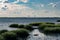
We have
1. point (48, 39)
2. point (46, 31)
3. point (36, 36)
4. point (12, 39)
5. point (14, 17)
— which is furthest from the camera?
point (14, 17)

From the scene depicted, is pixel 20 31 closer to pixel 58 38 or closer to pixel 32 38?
pixel 32 38

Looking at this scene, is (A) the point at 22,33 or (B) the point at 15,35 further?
(A) the point at 22,33

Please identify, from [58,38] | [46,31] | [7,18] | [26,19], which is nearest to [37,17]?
[26,19]

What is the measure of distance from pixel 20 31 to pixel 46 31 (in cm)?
198

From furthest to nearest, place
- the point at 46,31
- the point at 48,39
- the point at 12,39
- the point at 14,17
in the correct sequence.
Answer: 1. the point at 14,17
2. the point at 46,31
3. the point at 48,39
4. the point at 12,39

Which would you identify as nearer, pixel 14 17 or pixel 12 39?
pixel 12 39

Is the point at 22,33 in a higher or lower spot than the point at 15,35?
lower

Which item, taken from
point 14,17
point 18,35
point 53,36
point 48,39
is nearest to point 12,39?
point 18,35

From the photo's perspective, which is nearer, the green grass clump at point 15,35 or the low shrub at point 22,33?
the green grass clump at point 15,35

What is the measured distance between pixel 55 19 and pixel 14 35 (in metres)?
10.2

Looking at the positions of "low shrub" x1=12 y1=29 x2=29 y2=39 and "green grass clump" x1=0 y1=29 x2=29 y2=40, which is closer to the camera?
"green grass clump" x1=0 y1=29 x2=29 y2=40

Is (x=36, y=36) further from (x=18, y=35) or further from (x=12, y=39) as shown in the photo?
(x=12, y=39)

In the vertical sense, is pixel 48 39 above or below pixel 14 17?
above

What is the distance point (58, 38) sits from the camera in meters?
11.4
